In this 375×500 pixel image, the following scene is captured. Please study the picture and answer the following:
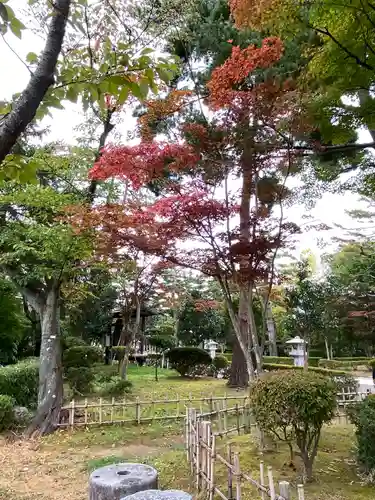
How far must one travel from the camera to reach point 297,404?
4.69m

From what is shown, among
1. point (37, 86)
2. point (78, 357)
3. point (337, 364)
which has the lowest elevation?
point (337, 364)

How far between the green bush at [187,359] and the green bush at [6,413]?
9664 mm

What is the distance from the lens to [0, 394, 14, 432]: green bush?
7.65 meters

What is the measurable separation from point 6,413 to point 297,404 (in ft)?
18.9

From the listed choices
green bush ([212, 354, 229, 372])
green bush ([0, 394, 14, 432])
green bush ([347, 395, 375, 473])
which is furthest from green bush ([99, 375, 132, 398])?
green bush ([212, 354, 229, 372])

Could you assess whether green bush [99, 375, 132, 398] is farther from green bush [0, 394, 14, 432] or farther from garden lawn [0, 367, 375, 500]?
green bush [0, 394, 14, 432]

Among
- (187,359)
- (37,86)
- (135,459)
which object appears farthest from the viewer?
(187,359)

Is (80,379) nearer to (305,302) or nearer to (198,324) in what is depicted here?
(305,302)

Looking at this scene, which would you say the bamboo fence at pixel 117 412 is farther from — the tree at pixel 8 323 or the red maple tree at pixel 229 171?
the tree at pixel 8 323

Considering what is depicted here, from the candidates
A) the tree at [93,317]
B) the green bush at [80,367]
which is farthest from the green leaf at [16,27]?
the tree at [93,317]

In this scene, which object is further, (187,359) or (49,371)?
(187,359)

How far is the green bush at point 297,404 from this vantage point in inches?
185

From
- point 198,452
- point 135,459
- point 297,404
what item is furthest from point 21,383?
point 297,404

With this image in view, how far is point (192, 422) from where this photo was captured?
19.0 feet
